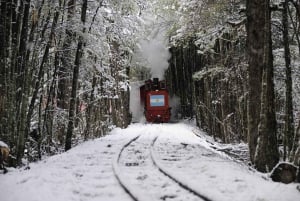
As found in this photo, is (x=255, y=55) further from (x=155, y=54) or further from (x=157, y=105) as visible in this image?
(x=155, y=54)

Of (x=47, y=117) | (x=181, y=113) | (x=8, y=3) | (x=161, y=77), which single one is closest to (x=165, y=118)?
(x=181, y=113)

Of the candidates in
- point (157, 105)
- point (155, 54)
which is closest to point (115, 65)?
point (157, 105)

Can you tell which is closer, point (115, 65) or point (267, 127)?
point (267, 127)

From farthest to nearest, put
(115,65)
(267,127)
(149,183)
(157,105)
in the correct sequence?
(157,105)
(115,65)
(267,127)
(149,183)

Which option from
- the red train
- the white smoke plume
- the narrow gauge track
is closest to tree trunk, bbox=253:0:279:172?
the narrow gauge track

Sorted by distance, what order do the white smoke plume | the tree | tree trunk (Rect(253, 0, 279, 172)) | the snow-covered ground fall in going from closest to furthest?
the snow-covered ground < tree trunk (Rect(253, 0, 279, 172)) < the tree < the white smoke plume

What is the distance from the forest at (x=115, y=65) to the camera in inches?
264

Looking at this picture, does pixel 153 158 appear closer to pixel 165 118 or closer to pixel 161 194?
pixel 161 194

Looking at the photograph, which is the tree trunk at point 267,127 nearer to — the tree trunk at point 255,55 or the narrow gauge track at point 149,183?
the tree trunk at point 255,55

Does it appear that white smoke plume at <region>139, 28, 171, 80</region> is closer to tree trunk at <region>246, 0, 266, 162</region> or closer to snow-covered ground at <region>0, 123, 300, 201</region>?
tree trunk at <region>246, 0, 266, 162</region>

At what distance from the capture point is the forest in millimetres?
6699

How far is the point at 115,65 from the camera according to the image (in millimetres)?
17656

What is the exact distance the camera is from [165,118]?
86.7ft

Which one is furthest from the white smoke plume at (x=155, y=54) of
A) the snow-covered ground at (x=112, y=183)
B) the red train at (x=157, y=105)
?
the snow-covered ground at (x=112, y=183)
